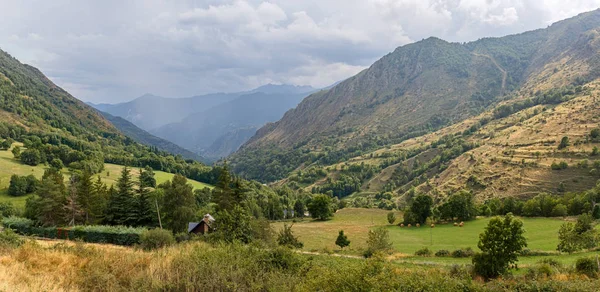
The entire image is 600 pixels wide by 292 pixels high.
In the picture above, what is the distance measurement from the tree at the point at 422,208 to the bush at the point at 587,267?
152ft

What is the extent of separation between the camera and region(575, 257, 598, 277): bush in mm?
18817

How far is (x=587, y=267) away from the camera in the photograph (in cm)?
1925

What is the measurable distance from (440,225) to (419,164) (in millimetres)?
115835

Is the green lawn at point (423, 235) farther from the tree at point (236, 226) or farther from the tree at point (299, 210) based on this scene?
the tree at point (299, 210)

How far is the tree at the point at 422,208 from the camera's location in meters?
65.3

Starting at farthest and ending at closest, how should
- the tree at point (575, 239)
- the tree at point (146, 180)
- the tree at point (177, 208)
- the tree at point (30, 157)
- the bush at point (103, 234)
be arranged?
the tree at point (30, 157) → the tree at point (146, 180) → the tree at point (177, 208) → the bush at point (103, 234) → the tree at point (575, 239)

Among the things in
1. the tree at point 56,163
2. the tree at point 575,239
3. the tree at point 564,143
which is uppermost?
the tree at point 564,143

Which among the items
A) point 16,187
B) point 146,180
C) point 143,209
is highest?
point 146,180

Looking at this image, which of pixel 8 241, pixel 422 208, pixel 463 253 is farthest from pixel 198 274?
pixel 422 208

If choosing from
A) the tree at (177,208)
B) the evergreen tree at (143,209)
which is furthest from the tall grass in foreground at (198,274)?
the evergreen tree at (143,209)

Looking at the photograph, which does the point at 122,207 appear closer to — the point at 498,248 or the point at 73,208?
the point at 73,208

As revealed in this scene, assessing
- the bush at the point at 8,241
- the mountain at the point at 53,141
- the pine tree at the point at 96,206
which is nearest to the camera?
the bush at the point at 8,241

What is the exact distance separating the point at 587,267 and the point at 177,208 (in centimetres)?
4421

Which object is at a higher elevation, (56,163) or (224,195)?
(56,163)
